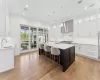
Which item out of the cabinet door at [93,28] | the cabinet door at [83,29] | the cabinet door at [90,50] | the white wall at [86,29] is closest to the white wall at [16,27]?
the white wall at [86,29]

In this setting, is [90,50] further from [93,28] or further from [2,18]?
[2,18]

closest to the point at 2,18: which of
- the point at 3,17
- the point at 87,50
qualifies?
the point at 3,17

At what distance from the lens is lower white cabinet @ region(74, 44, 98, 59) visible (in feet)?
15.2

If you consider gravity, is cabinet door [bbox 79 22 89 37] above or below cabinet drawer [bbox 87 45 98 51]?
above

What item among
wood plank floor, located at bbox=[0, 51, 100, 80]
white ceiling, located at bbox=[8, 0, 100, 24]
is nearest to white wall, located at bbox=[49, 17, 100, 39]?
white ceiling, located at bbox=[8, 0, 100, 24]

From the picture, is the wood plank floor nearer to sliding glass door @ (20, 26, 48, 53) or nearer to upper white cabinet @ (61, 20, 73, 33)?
sliding glass door @ (20, 26, 48, 53)

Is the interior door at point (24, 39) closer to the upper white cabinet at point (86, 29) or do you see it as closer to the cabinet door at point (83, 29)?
the upper white cabinet at point (86, 29)

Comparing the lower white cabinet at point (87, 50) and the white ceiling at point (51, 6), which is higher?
the white ceiling at point (51, 6)

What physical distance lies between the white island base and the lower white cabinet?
464cm

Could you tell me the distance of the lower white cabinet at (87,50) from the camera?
15.2 ft

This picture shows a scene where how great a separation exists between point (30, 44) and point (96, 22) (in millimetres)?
5812

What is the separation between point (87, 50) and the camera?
5.03 meters

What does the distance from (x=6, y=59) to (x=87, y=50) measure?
492cm

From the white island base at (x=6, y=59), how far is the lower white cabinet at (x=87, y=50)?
4641 millimetres
